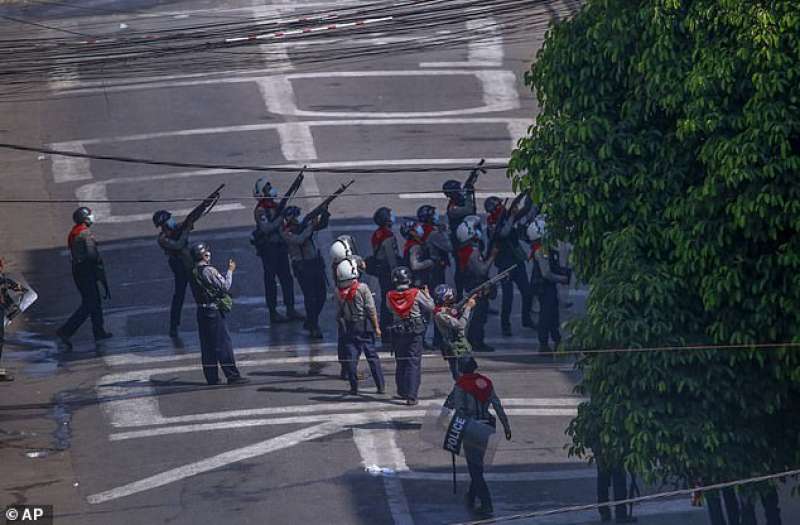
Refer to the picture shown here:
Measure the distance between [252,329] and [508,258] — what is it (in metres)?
3.63

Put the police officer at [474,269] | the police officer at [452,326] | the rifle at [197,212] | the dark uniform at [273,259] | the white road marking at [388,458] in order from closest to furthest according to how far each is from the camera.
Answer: the white road marking at [388,458]
the police officer at [452,326]
the police officer at [474,269]
the rifle at [197,212]
the dark uniform at [273,259]

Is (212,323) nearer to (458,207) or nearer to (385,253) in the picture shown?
(385,253)

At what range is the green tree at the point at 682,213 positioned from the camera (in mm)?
11117

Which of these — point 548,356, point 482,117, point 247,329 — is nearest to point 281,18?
point 482,117

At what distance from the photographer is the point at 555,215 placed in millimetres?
12352

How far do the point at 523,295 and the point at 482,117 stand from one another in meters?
9.50

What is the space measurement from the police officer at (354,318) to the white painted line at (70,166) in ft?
33.5

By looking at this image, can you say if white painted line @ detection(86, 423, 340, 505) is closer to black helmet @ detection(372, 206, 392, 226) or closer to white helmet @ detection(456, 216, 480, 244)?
black helmet @ detection(372, 206, 392, 226)

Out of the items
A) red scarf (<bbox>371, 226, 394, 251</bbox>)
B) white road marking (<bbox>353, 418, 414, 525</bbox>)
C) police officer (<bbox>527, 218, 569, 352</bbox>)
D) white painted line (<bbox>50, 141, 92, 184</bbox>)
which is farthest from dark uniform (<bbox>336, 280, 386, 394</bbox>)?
white painted line (<bbox>50, 141, 92, 184</bbox>)

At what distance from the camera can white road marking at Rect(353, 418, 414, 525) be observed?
14648mm

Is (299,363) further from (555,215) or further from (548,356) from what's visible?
(555,215)

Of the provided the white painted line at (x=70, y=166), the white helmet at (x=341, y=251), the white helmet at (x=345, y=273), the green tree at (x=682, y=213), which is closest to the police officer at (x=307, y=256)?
the white helmet at (x=341, y=251)

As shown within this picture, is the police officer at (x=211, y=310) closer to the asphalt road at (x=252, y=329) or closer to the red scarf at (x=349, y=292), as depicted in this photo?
the asphalt road at (x=252, y=329)

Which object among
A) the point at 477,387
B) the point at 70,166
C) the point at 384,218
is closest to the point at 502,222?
the point at 384,218
